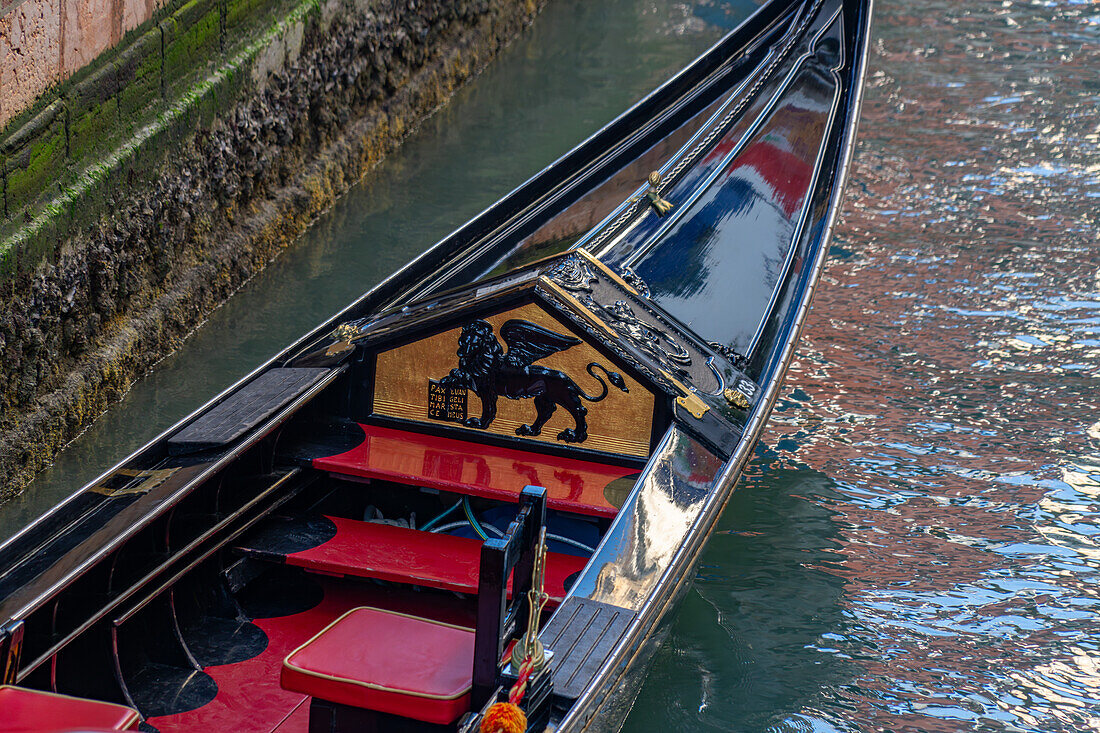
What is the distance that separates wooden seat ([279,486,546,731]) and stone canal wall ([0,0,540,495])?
171 centimetres

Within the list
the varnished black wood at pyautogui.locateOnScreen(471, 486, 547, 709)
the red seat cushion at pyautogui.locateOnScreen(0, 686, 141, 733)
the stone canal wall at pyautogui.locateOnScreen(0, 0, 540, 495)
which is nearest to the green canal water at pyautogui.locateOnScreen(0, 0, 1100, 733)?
the stone canal wall at pyautogui.locateOnScreen(0, 0, 540, 495)

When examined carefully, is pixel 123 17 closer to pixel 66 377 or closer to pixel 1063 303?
pixel 66 377

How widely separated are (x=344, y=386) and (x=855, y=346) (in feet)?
6.70

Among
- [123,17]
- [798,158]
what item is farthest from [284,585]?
[123,17]

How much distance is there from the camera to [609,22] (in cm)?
747

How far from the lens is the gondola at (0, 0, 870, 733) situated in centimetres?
187

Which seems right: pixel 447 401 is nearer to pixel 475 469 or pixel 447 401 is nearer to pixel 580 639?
pixel 475 469

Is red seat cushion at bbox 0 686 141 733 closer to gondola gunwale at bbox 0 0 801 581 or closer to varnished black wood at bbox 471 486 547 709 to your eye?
varnished black wood at bbox 471 486 547 709

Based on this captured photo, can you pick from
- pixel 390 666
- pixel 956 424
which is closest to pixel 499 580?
pixel 390 666

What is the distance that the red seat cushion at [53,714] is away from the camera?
1663mm

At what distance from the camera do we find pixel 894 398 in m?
3.78

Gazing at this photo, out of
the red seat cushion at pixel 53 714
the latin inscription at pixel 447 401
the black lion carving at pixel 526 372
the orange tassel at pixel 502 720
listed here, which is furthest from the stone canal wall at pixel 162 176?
the orange tassel at pixel 502 720

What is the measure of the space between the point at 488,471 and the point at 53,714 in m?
1.13

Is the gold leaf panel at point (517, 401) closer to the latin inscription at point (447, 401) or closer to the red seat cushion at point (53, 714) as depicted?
the latin inscription at point (447, 401)
